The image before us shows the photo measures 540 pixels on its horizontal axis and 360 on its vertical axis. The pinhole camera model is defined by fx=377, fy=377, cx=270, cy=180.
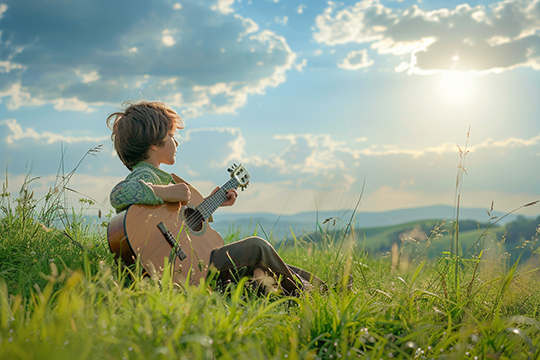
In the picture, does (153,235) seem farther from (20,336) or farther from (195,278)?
(20,336)

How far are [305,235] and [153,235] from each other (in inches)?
77.7

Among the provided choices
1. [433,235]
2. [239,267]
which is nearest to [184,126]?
[239,267]

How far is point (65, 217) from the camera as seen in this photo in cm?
444

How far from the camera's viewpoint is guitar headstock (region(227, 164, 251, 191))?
395 centimetres

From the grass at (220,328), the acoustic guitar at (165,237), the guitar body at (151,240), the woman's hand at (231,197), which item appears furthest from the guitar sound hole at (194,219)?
the grass at (220,328)

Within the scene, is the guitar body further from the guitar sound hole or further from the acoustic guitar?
the guitar sound hole

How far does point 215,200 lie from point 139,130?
0.96 metres

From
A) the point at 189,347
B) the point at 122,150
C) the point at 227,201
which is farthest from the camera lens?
the point at 227,201

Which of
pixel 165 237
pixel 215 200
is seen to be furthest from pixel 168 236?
pixel 215 200

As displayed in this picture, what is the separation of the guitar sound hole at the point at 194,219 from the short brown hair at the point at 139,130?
69 cm

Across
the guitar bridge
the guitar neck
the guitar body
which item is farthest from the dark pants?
the guitar neck

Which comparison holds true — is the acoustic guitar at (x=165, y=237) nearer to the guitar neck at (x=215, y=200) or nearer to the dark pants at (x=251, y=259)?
the guitar neck at (x=215, y=200)

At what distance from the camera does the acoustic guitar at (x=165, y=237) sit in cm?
275

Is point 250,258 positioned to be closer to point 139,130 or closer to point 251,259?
point 251,259
